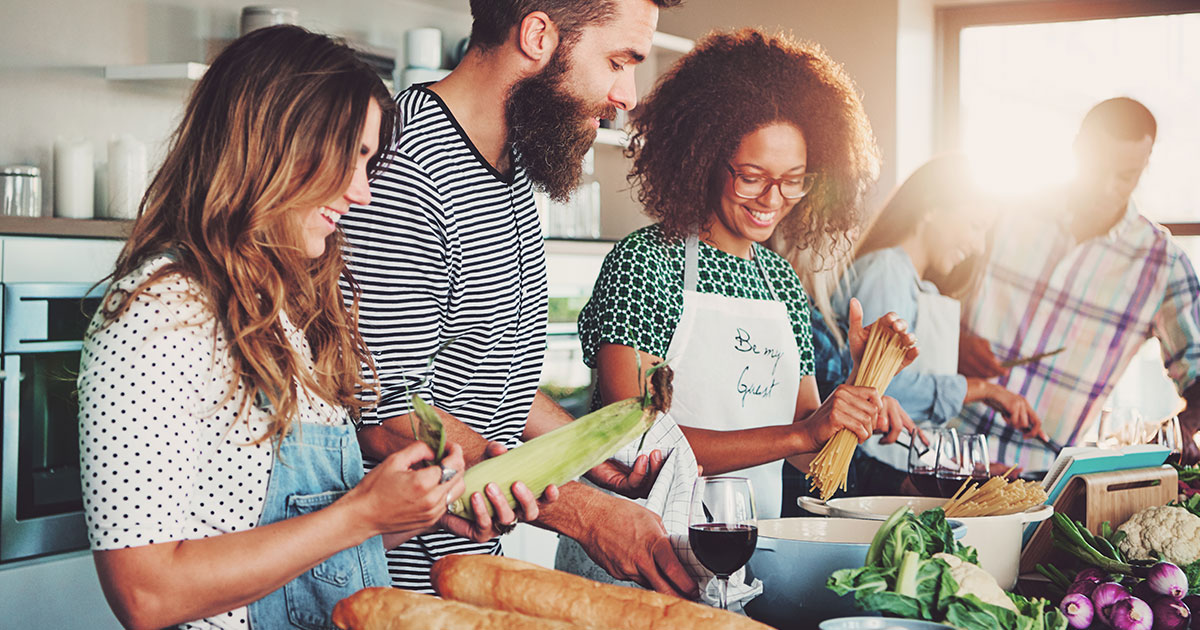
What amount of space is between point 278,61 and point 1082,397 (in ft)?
11.8

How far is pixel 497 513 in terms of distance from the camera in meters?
1.27

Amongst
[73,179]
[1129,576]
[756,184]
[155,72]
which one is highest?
[155,72]

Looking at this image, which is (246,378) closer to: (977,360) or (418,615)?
(418,615)

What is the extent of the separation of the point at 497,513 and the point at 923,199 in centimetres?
232

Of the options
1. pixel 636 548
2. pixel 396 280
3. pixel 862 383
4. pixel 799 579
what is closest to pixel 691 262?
pixel 862 383

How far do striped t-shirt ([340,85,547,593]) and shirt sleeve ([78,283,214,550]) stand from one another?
0.36m

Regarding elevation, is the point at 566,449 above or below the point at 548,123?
below

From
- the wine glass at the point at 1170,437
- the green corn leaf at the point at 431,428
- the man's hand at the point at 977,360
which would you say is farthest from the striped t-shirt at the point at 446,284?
the man's hand at the point at 977,360

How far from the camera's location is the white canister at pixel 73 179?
9.80 ft

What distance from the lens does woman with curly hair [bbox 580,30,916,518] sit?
6.75ft

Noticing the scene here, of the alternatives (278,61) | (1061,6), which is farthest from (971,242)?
(278,61)

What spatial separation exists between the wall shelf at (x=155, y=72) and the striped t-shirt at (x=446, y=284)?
175cm

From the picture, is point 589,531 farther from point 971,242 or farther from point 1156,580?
point 971,242

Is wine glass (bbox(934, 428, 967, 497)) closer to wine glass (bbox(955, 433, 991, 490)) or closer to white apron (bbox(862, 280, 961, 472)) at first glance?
wine glass (bbox(955, 433, 991, 490))
